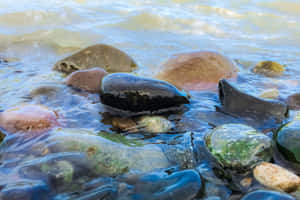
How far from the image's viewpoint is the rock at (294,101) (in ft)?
9.77

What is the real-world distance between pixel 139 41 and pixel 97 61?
1.98 meters

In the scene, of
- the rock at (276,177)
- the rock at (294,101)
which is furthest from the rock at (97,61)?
the rock at (276,177)

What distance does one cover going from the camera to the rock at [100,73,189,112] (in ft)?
8.84

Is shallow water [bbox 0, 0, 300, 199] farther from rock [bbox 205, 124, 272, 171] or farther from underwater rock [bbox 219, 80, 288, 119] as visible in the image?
rock [bbox 205, 124, 272, 171]

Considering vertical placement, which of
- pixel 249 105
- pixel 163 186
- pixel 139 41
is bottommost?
pixel 163 186

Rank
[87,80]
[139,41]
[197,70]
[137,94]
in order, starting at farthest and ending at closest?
[139,41]
[197,70]
[87,80]
[137,94]

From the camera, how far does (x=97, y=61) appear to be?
14.3 ft

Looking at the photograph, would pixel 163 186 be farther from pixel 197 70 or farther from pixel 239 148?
pixel 197 70

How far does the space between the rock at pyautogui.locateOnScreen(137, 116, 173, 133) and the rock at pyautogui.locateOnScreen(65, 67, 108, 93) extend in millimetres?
1025

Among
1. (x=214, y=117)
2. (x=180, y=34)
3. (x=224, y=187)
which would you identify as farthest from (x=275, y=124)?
(x=180, y=34)

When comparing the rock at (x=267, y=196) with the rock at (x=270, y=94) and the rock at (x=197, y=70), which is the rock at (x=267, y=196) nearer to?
the rock at (x=270, y=94)

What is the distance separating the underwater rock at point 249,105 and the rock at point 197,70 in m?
0.75

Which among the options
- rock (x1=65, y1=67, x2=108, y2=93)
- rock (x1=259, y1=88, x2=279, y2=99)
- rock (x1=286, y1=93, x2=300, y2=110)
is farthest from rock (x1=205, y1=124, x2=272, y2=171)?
rock (x1=65, y1=67, x2=108, y2=93)

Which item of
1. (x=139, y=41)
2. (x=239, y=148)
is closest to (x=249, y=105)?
(x=239, y=148)
